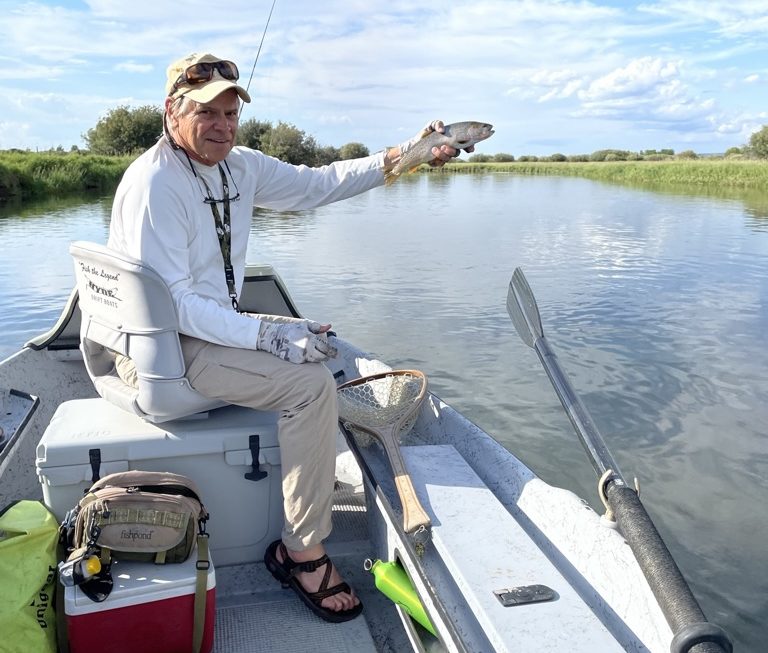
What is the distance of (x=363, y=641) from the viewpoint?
102 inches

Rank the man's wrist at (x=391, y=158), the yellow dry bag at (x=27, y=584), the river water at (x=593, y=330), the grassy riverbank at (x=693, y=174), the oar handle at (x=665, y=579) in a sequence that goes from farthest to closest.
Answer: the grassy riverbank at (x=693, y=174) < the river water at (x=593, y=330) < the man's wrist at (x=391, y=158) < the yellow dry bag at (x=27, y=584) < the oar handle at (x=665, y=579)

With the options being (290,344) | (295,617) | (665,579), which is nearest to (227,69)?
(290,344)

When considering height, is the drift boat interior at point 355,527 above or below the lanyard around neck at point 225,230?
below

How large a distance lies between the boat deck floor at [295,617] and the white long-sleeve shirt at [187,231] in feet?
3.49

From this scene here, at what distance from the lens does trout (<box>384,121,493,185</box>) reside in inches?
123

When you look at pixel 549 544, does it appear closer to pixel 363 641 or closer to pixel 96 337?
pixel 363 641

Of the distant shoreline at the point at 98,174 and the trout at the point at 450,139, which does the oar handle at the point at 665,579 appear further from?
the distant shoreline at the point at 98,174

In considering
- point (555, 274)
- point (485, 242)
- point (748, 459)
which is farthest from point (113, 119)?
point (748, 459)

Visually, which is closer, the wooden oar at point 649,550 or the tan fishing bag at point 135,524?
the wooden oar at point 649,550

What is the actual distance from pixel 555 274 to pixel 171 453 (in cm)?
1110

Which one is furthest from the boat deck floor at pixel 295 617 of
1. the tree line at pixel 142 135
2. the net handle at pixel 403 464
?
the tree line at pixel 142 135

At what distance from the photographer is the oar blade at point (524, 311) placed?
363 centimetres

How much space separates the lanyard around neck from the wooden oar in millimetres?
1488

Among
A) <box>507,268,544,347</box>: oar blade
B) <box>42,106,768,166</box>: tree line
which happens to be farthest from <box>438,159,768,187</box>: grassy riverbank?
<box>507,268,544,347</box>: oar blade
